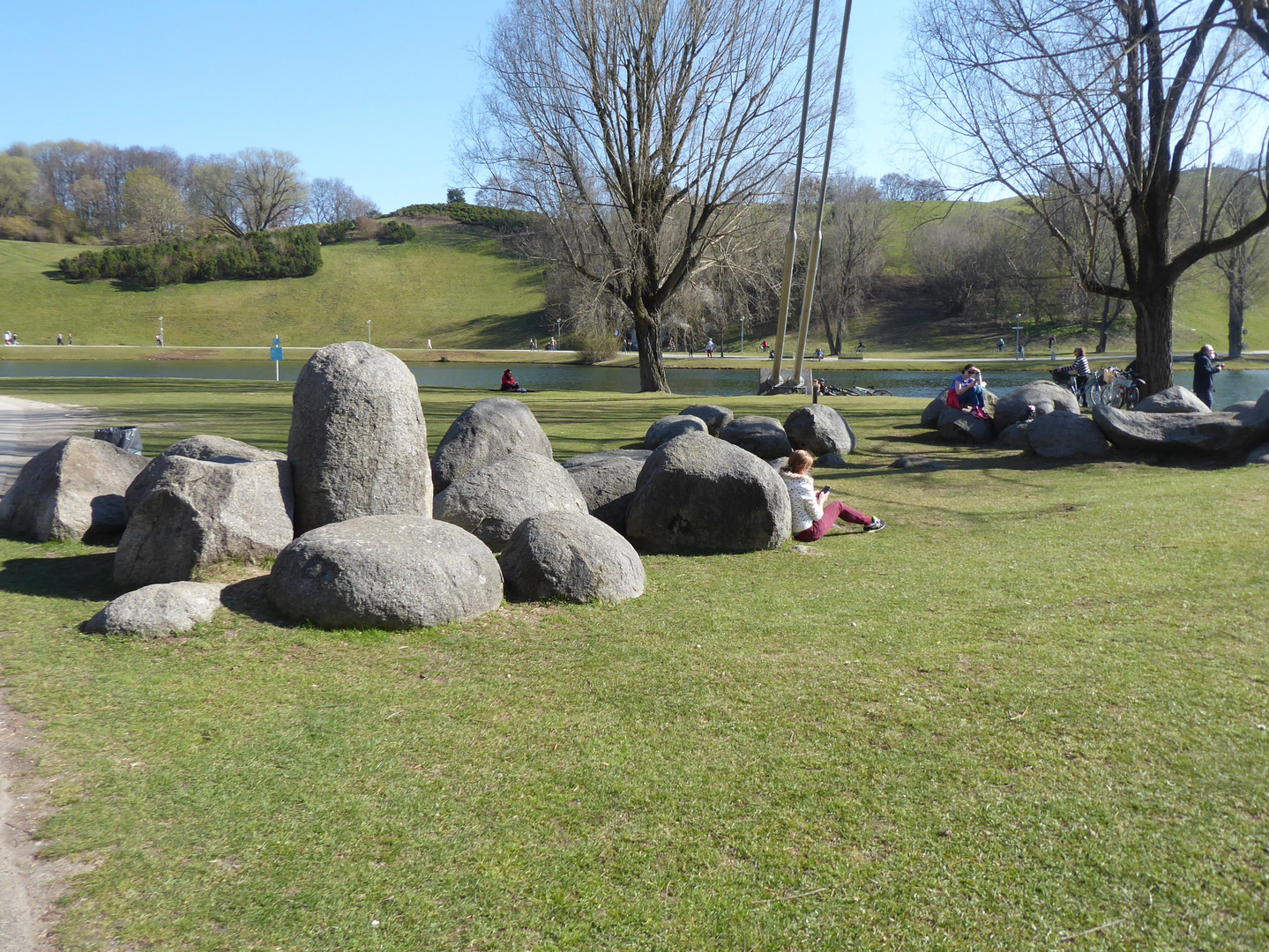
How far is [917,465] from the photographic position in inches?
575

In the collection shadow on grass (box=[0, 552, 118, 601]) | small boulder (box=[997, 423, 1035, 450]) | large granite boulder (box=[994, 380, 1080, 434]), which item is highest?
large granite boulder (box=[994, 380, 1080, 434])

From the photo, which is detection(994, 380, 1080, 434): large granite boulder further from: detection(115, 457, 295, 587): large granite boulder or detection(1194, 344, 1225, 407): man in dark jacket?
detection(115, 457, 295, 587): large granite boulder

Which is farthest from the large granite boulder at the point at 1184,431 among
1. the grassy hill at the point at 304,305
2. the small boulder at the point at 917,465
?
the grassy hill at the point at 304,305

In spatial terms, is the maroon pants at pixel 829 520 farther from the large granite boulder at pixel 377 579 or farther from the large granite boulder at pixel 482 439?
the large granite boulder at pixel 377 579

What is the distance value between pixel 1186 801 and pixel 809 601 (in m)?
3.52

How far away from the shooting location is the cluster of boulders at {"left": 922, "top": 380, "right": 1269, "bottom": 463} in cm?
1363

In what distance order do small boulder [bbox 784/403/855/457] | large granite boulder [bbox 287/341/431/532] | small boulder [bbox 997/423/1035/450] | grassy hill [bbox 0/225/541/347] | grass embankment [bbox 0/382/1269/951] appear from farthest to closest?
grassy hill [bbox 0/225/541/347] < small boulder [bbox 997/423/1035/450] < small boulder [bbox 784/403/855/457] < large granite boulder [bbox 287/341/431/532] < grass embankment [bbox 0/382/1269/951]

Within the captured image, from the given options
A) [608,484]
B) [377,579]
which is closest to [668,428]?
[608,484]

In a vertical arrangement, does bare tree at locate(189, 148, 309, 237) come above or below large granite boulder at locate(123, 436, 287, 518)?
above

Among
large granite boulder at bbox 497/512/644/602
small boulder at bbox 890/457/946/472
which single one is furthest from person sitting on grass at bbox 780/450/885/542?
small boulder at bbox 890/457/946/472

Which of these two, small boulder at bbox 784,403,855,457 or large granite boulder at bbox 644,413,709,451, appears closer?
large granite boulder at bbox 644,413,709,451

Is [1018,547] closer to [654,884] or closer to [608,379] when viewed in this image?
[654,884]

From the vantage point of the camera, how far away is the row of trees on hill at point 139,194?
340 feet

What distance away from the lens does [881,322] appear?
85.1 m
